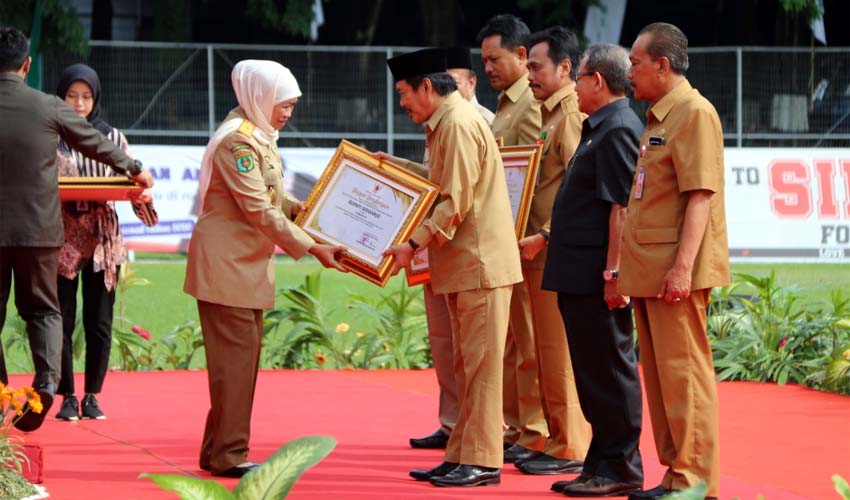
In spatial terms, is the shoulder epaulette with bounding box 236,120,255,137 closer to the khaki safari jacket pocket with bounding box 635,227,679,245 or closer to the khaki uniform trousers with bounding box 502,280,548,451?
the khaki uniform trousers with bounding box 502,280,548,451

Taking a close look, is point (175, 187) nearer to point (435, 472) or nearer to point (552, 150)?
point (552, 150)

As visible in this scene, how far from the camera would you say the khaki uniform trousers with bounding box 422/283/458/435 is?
6.81m

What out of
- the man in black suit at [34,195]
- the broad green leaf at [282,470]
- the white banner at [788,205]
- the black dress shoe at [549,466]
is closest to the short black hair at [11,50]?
the man in black suit at [34,195]

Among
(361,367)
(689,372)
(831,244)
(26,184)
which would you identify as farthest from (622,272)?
(831,244)

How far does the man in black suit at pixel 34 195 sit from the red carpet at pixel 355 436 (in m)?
0.54

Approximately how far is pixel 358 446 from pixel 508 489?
3.92ft

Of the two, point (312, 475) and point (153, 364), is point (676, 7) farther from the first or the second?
point (312, 475)

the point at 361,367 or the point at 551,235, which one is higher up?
the point at 551,235

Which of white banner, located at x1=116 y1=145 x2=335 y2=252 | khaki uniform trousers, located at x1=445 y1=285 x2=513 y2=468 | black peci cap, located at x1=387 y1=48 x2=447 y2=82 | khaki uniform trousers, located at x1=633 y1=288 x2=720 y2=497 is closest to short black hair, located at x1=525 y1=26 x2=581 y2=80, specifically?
black peci cap, located at x1=387 y1=48 x2=447 y2=82

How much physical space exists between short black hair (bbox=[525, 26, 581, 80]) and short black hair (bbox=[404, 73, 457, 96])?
661 mm

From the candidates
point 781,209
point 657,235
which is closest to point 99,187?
point 657,235

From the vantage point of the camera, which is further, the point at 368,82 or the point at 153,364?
the point at 368,82

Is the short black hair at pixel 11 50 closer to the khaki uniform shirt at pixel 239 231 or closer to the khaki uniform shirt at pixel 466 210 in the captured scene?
the khaki uniform shirt at pixel 239 231

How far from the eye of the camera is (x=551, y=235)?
5781 millimetres
